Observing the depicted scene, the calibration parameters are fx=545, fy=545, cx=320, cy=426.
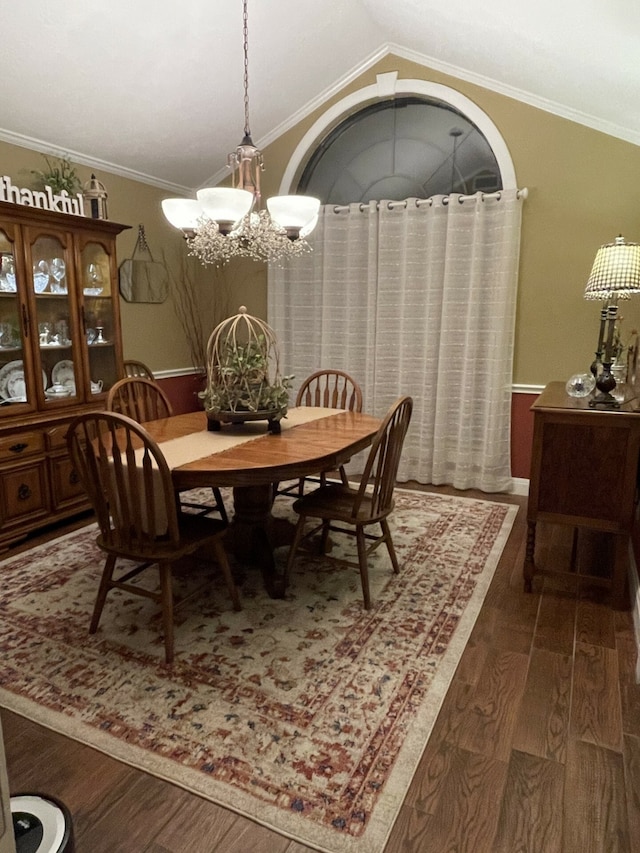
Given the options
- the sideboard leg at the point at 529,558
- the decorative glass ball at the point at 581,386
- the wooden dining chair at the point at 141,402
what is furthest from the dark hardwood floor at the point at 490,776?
the wooden dining chair at the point at 141,402

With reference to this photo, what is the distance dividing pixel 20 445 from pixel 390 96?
138 inches

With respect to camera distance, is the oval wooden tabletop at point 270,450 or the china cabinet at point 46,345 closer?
the oval wooden tabletop at point 270,450

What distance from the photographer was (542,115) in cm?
359

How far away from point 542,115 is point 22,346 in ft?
11.8

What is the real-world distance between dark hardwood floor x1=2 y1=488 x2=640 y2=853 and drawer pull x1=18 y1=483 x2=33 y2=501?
5.06ft

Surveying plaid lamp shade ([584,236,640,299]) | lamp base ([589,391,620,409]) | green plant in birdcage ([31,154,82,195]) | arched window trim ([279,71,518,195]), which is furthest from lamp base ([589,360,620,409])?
green plant in birdcage ([31,154,82,195])

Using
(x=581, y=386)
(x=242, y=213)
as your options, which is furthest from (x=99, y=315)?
(x=581, y=386)

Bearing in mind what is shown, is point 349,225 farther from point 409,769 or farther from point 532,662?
point 409,769

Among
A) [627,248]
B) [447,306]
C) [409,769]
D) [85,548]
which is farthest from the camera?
[447,306]

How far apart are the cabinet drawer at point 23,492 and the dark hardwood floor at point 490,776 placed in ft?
4.87

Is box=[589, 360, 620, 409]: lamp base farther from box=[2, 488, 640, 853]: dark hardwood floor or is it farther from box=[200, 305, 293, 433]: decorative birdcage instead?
box=[200, 305, 293, 433]: decorative birdcage

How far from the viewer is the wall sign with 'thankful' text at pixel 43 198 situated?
3006mm

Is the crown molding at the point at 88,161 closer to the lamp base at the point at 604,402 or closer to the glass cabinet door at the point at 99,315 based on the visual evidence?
the glass cabinet door at the point at 99,315

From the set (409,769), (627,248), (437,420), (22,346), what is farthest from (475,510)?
(22,346)
